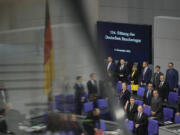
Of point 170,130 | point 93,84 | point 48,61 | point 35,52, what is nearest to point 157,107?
point 170,130

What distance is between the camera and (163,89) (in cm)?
997

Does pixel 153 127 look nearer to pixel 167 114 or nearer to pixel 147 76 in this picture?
pixel 167 114

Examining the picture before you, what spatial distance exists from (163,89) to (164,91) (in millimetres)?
74

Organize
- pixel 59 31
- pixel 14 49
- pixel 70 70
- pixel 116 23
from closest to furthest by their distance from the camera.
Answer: pixel 70 70 < pixel 59 31 < pixel 14 49 < pixel 116 23

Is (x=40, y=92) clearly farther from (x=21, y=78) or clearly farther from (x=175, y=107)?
(x=175, y=107)

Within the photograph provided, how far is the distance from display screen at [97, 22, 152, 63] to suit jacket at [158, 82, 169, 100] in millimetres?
2878

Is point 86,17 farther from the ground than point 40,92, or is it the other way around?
point 86,17

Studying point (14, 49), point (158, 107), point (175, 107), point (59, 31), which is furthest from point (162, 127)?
point (59, 31)

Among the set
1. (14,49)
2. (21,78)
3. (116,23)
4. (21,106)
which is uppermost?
(116,23)

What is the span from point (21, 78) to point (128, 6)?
12.6 meters

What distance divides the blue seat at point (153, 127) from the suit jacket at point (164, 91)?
69.5 inches

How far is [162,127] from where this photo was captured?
314 inches

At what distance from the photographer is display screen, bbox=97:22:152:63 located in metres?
12.8

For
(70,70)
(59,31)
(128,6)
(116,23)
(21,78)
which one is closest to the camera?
(70,70)
